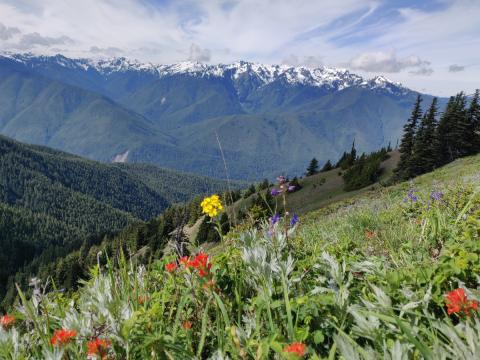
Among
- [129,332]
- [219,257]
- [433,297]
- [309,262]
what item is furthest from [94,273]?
[433,297]

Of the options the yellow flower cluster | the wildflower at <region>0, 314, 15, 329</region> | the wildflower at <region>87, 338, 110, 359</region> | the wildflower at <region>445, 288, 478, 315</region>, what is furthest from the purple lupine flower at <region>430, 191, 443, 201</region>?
the wildflower at <region>0, 314, 15, 329</region>

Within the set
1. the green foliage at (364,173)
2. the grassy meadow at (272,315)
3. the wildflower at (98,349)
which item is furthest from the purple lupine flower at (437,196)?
the green foliage at (364,173)

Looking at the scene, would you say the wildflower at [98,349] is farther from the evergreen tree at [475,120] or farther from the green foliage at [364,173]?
the evergreen tree at [475,120]

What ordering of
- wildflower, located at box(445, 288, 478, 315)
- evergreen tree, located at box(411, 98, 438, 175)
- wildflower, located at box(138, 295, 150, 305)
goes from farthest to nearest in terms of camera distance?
1. evergreen tree, located at box(411, 98, 438, 175)
2. wildflower, located at box(138, 295, 150, 305)
3. wildflower, located at box(445, 288, 478, 315)

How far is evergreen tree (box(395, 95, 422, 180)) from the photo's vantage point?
58.8m

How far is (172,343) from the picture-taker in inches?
82.4

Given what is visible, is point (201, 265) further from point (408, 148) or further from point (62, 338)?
point (408, 148)

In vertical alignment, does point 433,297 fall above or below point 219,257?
above

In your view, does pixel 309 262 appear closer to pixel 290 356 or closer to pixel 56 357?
pixel 290 356

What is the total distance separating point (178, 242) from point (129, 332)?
4.62 feet

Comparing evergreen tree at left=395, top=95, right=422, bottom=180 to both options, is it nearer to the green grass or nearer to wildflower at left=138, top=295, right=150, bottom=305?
the green grass

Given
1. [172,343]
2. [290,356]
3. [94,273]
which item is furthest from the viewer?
[94,273]

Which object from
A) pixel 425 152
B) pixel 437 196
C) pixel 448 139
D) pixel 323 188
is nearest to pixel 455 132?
pixel 448 139

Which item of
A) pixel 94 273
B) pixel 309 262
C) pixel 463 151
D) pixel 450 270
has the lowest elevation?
pixel 94 273
